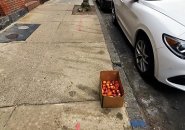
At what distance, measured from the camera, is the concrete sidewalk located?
2879 millimetres

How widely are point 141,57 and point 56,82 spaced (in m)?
1.57

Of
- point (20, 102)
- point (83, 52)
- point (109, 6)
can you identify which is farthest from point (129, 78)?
point (109, 6)

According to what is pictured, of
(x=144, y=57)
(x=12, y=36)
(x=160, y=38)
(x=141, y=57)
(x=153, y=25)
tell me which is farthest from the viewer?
(x=12, y=36)

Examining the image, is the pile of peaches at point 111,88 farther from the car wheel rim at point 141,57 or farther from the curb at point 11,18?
the curb at point 11,18

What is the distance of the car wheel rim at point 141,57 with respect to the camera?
365 cm

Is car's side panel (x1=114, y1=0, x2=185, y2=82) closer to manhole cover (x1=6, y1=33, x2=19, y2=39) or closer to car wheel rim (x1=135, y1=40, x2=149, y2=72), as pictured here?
car wheel rim (x1=135, y1=40, x2=149, y2=72)

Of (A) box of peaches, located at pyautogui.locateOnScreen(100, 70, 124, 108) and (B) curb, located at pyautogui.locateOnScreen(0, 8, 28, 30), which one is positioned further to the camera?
(B) curb, located at pyautogui.locateOnScreen(0, 8, 28, 30)

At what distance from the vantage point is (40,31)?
20.3 feet

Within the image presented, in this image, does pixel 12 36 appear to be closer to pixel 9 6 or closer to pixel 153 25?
pixel 9 6

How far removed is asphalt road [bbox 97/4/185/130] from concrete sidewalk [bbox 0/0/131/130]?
1.34 feet

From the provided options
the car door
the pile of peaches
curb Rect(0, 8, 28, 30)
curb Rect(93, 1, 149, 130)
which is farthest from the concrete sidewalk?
curb Rect(0, 8, 28, 30)

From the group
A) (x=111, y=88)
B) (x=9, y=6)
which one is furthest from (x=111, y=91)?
(x=9, y=6)

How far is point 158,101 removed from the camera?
3395 millimetres

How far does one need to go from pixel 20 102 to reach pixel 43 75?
0.81 m
